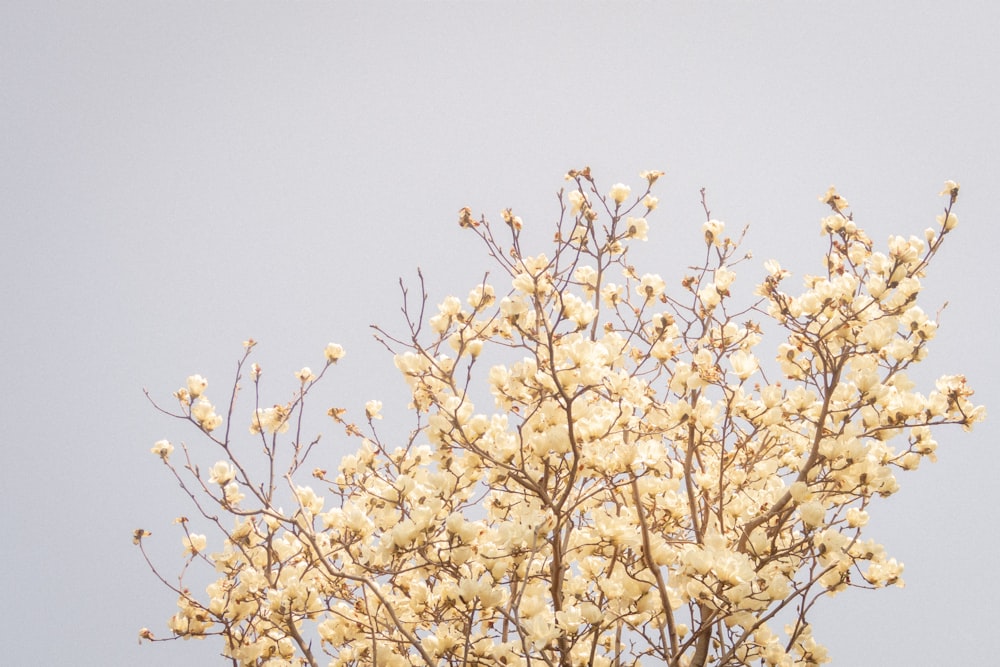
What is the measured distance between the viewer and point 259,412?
2.21 m

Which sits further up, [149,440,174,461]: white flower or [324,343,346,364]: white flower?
[324,343,346,364]: white flower

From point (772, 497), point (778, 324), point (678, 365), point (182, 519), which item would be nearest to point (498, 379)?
point (678, 365)

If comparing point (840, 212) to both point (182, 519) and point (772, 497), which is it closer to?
point (772, 497)

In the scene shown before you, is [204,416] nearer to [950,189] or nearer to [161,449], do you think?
[161,449]

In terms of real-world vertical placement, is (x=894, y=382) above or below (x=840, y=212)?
below

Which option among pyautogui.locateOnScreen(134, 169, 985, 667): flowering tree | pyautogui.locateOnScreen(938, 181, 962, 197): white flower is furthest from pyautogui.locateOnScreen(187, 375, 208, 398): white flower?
pyautogui.locateOnScreen(938, 181, 962, 197): white flower

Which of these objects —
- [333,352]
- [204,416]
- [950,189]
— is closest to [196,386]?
[204,416]

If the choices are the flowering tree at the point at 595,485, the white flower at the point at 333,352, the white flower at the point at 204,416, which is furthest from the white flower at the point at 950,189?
the white flower at the point at 204,416

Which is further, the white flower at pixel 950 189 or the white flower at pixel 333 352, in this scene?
the white flower at pixel 333 352

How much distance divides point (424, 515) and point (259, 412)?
0.92 meters

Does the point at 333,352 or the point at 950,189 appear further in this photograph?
the point at 333,352

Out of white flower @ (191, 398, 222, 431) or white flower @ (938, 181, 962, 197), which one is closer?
white flower @ (938, 181, 962, 197)

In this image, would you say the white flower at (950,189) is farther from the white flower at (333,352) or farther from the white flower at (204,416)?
the white flower at (204,416)

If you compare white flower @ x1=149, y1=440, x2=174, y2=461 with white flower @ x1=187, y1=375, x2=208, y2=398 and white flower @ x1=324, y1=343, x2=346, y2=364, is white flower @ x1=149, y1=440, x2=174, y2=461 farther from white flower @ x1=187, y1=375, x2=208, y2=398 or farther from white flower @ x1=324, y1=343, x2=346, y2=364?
white flower @ x1=324, y1=343, x2=346, y2=364
